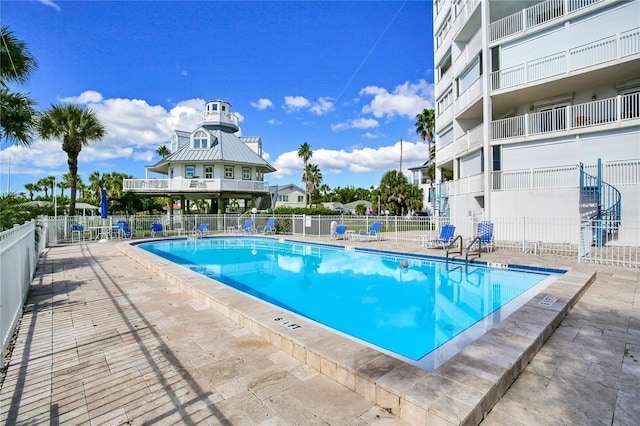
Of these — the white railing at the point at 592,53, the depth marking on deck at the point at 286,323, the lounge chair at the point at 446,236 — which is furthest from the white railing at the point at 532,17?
the depth marking on deck at the point at 286,323

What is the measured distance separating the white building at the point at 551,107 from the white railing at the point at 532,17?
47mm

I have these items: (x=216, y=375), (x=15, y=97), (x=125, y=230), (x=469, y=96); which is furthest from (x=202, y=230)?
(x=216, y=375)

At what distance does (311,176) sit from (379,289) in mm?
39805

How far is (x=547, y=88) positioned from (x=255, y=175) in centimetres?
2473

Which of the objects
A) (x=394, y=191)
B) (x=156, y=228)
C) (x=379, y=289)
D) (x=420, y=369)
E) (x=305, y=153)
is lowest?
(x=379, y=289)

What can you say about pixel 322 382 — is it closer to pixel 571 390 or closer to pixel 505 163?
pixel 571 390

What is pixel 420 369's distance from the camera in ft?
10.2

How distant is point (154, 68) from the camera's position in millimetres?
16891

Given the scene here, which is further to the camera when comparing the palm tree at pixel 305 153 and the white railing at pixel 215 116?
the palm tree at pixel 305 153

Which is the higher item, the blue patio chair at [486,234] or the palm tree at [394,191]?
the palm tree at [394,191]

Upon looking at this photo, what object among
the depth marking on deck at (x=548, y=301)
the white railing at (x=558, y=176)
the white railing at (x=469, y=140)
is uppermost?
the white railing at (x=469, y=140)

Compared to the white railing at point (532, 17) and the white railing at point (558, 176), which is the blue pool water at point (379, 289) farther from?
the white railing at point (532, 17)

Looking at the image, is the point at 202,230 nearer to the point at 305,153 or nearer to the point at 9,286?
the point at 9,286

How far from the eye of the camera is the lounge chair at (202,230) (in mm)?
22094
